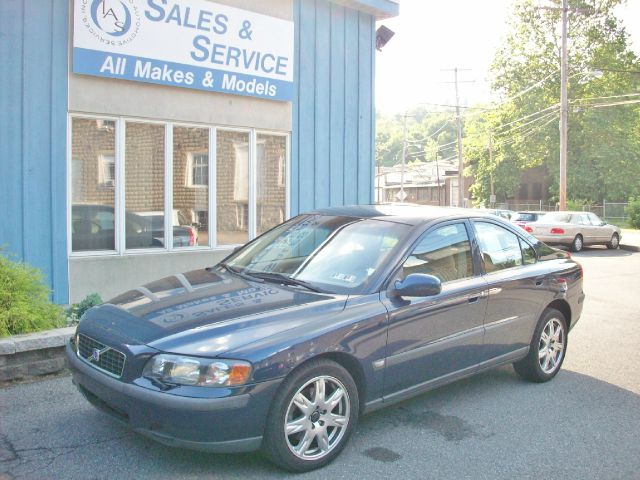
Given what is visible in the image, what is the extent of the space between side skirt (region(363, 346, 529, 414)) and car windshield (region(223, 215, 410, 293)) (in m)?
0.76

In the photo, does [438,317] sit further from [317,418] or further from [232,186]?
[232,186]

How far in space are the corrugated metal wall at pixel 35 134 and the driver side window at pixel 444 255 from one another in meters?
5.33

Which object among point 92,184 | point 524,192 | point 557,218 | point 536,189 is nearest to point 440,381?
point 92,184

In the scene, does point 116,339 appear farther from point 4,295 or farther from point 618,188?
point 618,188

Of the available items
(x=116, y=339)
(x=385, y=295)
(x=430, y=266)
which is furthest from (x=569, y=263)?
(x=116, y=339)

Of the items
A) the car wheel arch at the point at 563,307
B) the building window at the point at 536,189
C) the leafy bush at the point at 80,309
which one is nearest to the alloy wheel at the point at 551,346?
the car wheel arch at the point at 563,307

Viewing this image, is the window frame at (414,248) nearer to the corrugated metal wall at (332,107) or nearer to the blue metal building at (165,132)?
the blue metal building at (165,132)

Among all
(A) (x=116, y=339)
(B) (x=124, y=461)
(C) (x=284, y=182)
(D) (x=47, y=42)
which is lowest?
(B) (x=124, y=461)

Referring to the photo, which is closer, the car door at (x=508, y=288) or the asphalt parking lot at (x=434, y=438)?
the asphalt parking lot at (x=434, y=438)

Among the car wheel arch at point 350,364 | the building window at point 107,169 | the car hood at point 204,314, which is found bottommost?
the car wheel arch at point 350,364

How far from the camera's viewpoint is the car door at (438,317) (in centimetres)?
427

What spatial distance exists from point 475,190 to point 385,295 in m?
53.5

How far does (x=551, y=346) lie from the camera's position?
229 inches

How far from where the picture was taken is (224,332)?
11.9ft
